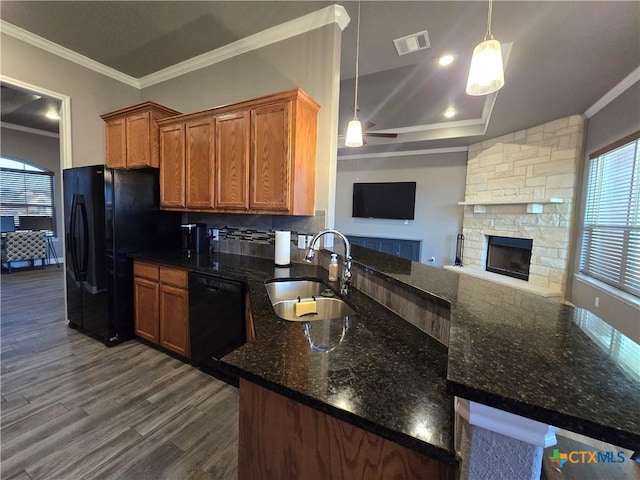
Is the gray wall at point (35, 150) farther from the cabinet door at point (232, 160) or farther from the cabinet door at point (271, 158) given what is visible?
the cabinet door at point (271, 158)

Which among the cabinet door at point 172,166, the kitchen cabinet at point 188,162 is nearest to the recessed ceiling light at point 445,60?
the kitchen cabinet at point 188,162

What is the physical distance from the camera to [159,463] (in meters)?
1.47

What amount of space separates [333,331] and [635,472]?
851 mm

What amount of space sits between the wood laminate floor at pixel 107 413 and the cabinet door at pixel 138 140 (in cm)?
187

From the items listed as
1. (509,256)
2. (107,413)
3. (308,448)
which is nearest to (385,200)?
(509,256)

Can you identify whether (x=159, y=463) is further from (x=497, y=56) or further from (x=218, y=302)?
(x=497, y=56)

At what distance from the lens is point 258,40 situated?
270 cm

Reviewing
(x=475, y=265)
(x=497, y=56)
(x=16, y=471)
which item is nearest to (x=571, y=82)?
(x=497, y=56)

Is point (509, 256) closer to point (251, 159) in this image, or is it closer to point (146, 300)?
point (251, 159)

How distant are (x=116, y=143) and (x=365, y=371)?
3.62m

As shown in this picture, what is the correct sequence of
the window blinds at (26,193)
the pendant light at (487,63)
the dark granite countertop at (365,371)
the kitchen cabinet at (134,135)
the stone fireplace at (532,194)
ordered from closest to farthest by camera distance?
the dark granite countertop at (365,371) < the pendant light at (487,63) < the kitchen cabinet at (134,135) < the stone fireplace at (532,194) < the window blinds at (26,193)

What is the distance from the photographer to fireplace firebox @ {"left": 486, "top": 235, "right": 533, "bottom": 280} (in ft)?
15.3

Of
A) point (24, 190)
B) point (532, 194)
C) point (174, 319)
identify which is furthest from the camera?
point (24, 190)

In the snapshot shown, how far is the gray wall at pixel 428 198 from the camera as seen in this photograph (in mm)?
5879
